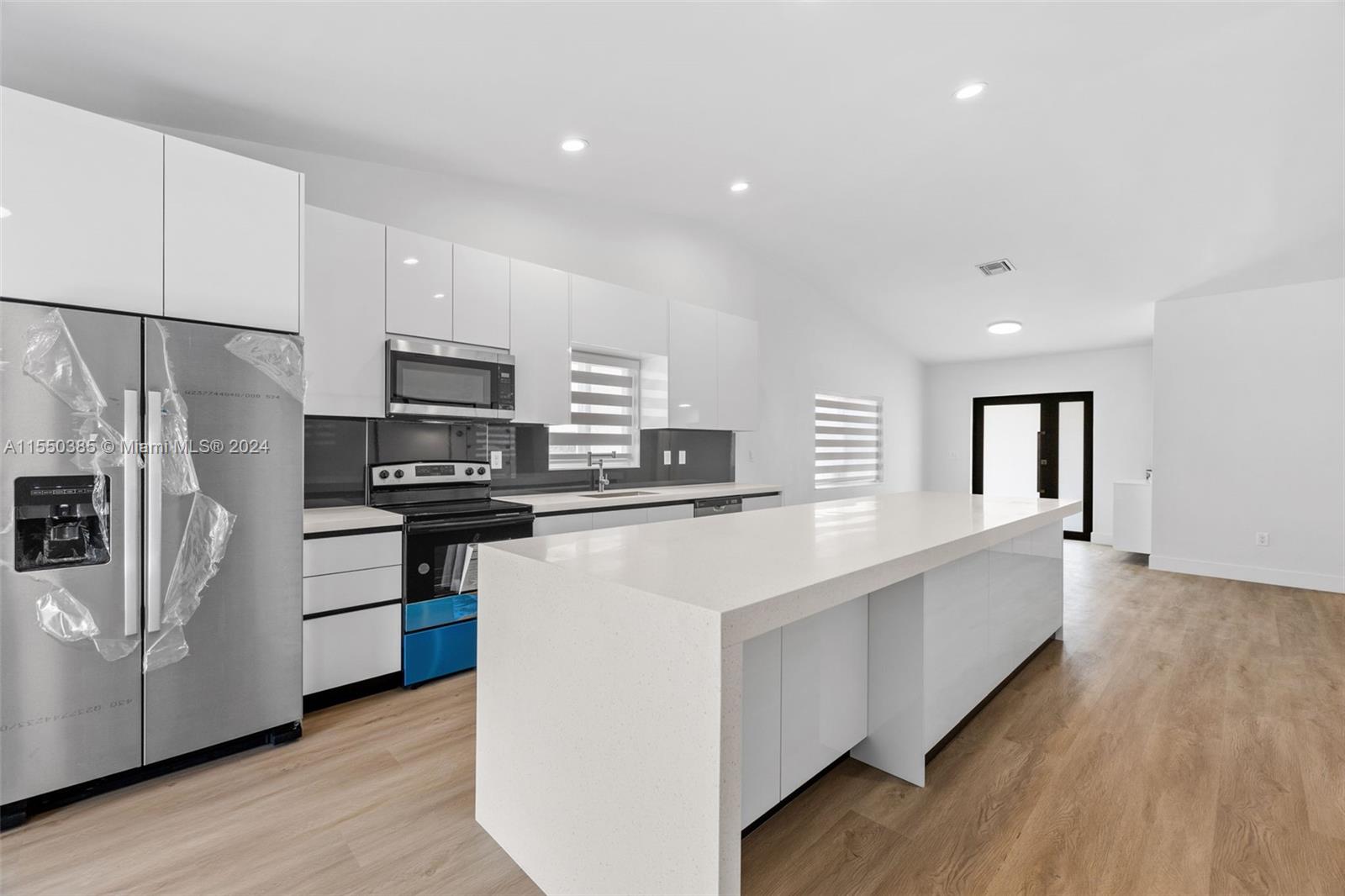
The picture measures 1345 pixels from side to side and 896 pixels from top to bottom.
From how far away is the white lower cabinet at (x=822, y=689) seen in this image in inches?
65.5

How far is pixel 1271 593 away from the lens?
15.0 ft

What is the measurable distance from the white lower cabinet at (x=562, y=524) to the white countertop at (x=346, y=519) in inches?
28.3

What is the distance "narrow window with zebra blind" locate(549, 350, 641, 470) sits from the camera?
4012 millimetres

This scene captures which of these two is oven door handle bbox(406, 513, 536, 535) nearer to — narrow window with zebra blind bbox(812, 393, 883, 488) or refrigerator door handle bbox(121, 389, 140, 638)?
refrigerator door handle bbox(121, 389, 140, 638)

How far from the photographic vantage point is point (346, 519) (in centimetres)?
257

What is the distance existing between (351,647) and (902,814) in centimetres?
219

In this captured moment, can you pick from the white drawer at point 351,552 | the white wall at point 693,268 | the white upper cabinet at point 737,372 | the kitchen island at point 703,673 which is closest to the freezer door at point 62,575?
the white drawer at point 351,552

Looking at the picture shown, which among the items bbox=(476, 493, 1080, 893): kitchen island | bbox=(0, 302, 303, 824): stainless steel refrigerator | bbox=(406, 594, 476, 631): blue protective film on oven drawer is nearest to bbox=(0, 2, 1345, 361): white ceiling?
bbox=(0, 302, 303, 824): stainless steel refrigerator

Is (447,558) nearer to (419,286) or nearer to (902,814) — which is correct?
(419,286)

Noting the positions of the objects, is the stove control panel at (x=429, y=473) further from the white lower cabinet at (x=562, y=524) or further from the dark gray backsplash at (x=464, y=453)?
the white lower cabinet at (x=562, y=524)

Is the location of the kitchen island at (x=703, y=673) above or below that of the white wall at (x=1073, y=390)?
below

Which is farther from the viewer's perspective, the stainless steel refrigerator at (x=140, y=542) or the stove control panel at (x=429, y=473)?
the stove control panel at (x=429, y=473)

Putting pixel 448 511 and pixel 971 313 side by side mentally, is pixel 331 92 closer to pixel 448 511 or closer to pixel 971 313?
pixel 448 511

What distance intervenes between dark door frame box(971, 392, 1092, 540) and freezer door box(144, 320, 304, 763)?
267 inches
